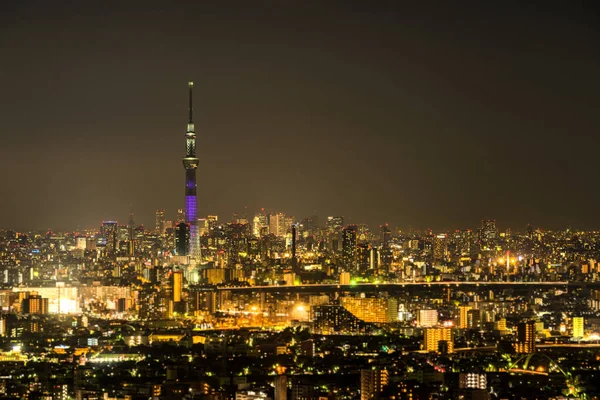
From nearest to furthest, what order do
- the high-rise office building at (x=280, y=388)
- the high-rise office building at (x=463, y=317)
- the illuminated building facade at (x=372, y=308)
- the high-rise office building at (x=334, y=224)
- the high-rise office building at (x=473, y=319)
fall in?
1. the high-rise office building at (x=280, y=388)
2. the high-rise office building at (x=473, y=319)
3. the high-rise office building at (x=463, y=317)
4. the illuminated building facade at (x=372, y=308)
5. the high-rise office building at (x=334, y=224)

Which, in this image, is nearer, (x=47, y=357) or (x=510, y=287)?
(x=47, y=357)

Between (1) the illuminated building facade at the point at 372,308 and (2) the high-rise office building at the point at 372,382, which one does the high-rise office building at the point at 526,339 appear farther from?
Answer: (1) the illuminated building facade at the point at 372,308

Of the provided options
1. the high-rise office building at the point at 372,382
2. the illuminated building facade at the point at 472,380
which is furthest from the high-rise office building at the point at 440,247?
the high-rise office building at the point at 372,382

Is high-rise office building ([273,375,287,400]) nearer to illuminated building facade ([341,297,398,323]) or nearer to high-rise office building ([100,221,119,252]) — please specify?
illuminated building facade ([341,297,398,323])

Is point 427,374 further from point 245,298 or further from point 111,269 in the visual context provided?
point 111,269

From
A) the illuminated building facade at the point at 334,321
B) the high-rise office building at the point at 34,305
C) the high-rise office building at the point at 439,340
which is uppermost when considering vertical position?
the high-rise office building at the point at 34,305

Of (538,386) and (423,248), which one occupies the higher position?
(423,248)

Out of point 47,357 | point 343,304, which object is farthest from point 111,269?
point 47,357
